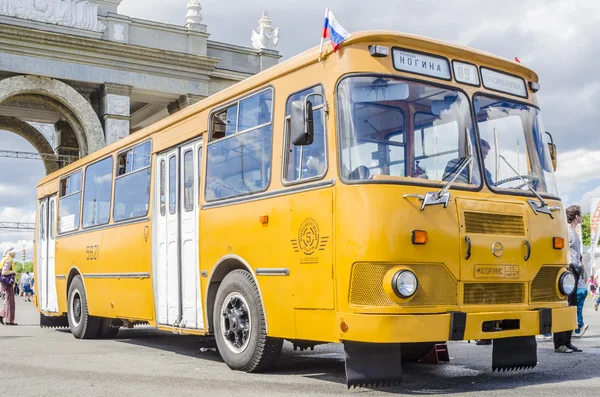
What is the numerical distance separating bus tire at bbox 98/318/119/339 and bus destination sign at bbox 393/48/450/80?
315 inches

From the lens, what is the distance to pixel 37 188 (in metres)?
16.6

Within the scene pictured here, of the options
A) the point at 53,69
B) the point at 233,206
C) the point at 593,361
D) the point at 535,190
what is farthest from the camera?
the point at 53,69

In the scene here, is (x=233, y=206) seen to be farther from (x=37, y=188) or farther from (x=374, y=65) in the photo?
(x=37, y=188)

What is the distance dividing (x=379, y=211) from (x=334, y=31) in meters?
1.66

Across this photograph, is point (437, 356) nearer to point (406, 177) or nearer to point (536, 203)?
point (536, 203)

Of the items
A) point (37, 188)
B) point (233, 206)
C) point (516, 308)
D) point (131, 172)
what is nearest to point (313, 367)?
point (233, 206)

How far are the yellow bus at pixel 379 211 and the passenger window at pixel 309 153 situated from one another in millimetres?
19

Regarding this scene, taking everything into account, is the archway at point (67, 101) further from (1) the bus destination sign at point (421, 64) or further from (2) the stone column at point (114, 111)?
(1) the bus destination sign at point (421, 64)

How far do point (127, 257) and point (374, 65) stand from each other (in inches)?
219

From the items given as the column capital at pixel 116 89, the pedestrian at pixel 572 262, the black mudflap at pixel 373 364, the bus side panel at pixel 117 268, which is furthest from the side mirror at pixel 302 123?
the column capital at pixel 116 89

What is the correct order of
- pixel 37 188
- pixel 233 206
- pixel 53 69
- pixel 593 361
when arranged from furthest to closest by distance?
pixel 53 69 → pixel 37 188 → pixel 593 361 → pixel 233 206

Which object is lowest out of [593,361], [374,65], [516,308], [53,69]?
[593,361]

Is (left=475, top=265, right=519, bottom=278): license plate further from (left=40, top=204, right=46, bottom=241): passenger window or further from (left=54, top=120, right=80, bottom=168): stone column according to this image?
(left=54, top=120, right=80, bottom=168): stone column

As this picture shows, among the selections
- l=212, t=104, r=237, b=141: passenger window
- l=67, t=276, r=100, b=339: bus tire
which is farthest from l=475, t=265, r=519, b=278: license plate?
l=67, t=276, r=100, b=339: bus tire
